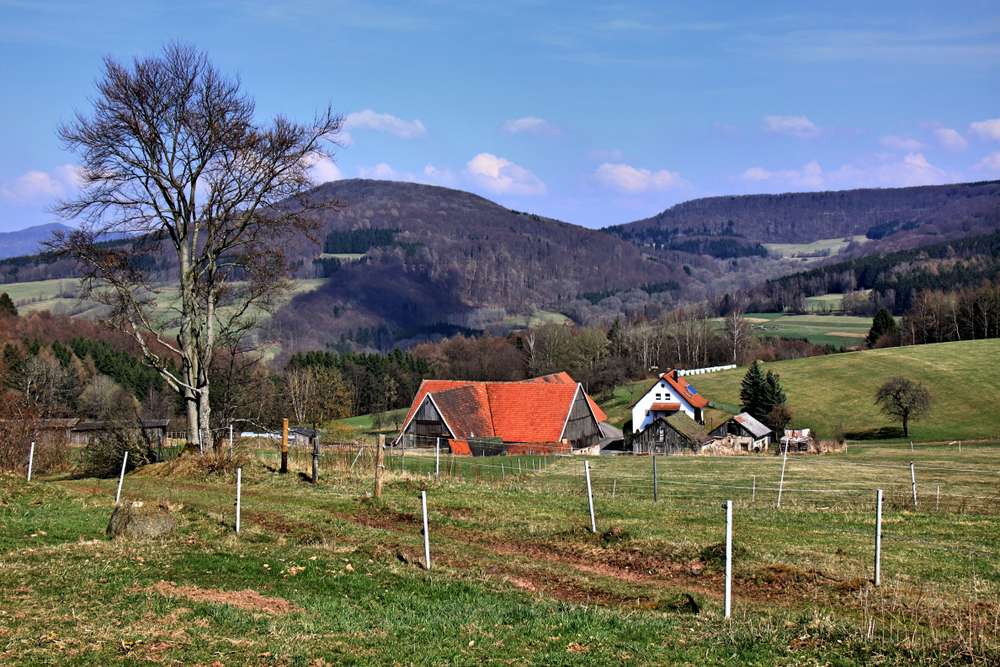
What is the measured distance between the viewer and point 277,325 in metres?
199

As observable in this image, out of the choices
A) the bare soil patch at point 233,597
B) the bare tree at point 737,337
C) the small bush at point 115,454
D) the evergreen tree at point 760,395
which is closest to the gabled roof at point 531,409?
the evergreen tree at point 760,395

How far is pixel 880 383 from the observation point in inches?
3228

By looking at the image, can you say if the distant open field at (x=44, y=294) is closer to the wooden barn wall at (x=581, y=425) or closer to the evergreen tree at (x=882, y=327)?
the wooden barn wall at (x=581, y=425)

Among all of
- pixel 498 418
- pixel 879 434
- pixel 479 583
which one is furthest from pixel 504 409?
pixel 479 583

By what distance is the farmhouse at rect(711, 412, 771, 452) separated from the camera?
66938mm

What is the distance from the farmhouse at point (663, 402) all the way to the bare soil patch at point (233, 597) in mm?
78476

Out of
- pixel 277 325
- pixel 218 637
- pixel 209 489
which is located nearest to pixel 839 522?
pixel 218 637

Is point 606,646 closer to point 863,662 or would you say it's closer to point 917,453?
point 863,662

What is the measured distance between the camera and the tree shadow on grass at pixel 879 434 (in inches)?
2648

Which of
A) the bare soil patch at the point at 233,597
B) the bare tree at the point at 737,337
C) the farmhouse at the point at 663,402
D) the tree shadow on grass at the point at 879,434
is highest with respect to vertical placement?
the bare tree at the point at 737,337

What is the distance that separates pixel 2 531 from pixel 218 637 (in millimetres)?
7778

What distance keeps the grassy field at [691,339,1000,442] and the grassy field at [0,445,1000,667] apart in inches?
2210

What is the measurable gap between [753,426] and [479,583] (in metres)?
64.2

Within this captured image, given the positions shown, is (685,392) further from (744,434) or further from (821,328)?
(821,328)
